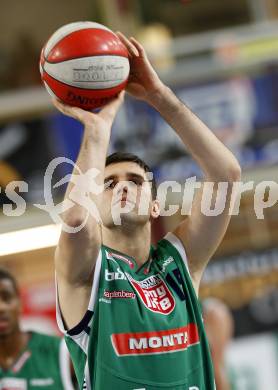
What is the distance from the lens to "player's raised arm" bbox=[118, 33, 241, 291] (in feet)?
12.8

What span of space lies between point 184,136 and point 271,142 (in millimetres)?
6153

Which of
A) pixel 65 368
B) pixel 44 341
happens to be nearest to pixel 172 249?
pixel 65 368

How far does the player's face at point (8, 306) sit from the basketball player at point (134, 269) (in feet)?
7.07

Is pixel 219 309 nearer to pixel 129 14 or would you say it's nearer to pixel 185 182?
pixel 185 182

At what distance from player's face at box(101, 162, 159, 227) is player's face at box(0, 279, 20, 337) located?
2.21 m

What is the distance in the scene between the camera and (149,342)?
3643 millimetres

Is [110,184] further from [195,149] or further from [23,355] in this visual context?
[23,355]

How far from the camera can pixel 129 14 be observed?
12070 millimetres

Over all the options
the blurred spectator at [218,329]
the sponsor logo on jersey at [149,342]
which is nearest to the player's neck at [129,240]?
the sponsor logo on jersey at [149,342]

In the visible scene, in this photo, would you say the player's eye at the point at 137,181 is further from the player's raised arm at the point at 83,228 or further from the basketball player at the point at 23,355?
the basketball player at the point at 23,355

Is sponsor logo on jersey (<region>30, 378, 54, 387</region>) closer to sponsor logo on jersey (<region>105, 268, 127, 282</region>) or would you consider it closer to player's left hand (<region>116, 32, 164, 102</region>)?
sponsor logo on jersey (<region>105, 268, 127, 282</region>)

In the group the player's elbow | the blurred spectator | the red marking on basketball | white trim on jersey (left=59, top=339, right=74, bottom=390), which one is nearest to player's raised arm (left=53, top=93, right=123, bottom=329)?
the red marking on basketball

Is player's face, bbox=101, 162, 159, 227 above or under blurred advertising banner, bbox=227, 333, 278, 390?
above

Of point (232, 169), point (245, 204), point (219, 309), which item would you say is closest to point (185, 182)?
point (245, 204)
